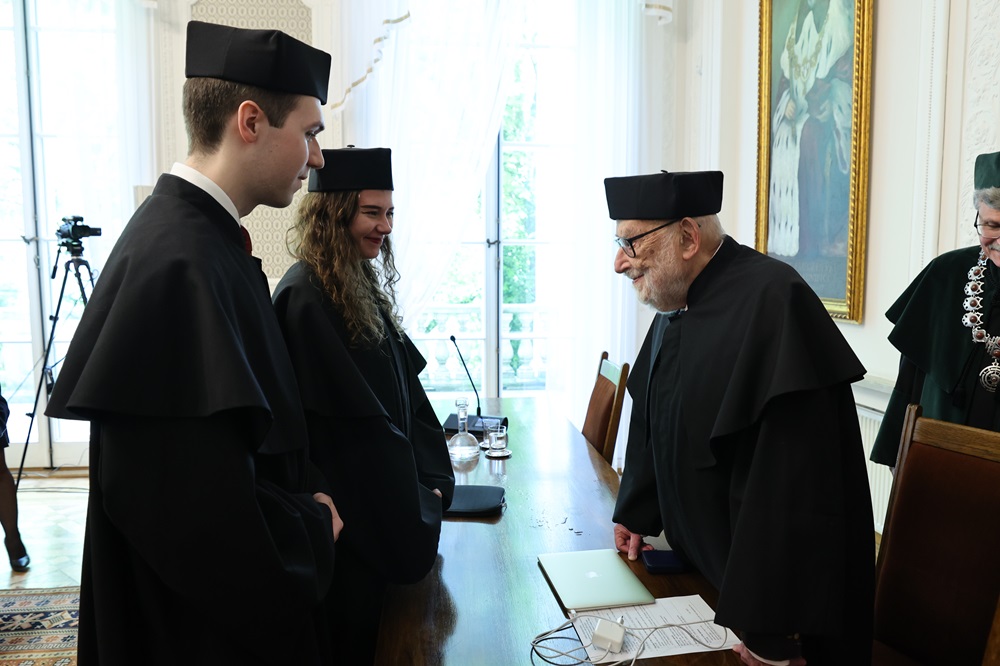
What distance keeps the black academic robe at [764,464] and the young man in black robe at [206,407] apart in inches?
28.7

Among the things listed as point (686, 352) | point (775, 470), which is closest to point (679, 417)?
point (686, 352)

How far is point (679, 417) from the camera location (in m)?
1.62

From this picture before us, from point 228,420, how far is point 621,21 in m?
4.36

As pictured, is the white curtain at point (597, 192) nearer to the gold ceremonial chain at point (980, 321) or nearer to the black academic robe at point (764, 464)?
the gold ceremonial chain at point (980, 321)

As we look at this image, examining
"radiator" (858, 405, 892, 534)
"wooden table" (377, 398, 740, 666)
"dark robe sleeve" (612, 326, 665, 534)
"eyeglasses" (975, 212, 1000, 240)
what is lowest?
"radiator" (858, 405, 892, 534)

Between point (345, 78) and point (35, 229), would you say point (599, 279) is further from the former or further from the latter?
point (35, 229)

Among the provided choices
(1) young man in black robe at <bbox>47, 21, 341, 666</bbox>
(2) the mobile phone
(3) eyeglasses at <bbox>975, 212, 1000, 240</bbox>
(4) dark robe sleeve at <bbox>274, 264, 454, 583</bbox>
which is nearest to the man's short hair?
(1) young man in black robe at <bbox>47, 21, 341, 666</bbox>

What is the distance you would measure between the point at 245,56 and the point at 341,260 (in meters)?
0.61

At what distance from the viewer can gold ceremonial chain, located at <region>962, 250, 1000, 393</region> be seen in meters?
2.27

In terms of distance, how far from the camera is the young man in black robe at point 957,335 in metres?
2.27

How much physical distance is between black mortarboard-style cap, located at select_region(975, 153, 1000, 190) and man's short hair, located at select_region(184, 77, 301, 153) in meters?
2.07

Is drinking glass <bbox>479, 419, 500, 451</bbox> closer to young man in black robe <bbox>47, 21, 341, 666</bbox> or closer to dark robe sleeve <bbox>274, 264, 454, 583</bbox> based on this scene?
dark robe sleeve <bbox>274, 264, 454, 583</bbox>

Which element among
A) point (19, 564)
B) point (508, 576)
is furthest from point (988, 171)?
point (19, 564)

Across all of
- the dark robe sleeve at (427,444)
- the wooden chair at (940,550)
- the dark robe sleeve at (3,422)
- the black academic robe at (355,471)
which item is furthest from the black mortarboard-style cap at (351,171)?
the dark robe sleeve at (3,422)
